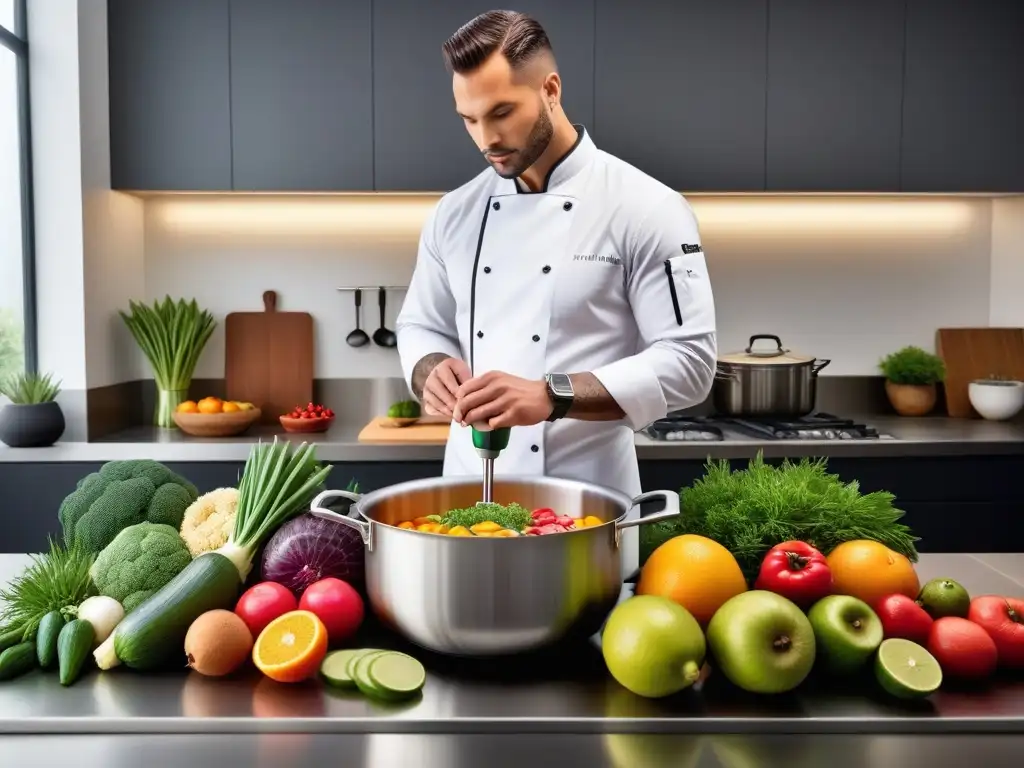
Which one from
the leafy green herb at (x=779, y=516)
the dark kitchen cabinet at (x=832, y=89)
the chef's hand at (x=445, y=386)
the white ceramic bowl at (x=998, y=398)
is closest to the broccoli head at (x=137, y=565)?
the chef's hand at (x=445, y=386)

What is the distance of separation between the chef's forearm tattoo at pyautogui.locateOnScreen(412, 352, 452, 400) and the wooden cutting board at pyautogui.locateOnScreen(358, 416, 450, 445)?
1269mm

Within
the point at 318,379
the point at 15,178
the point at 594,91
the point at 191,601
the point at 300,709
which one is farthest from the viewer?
the point at 318,379

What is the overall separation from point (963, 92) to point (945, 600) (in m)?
2.76

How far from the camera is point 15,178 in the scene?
3045 mm

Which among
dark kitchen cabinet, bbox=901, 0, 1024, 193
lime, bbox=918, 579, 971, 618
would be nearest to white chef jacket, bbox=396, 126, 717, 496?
lime, bbox=918, 579, 971, 618

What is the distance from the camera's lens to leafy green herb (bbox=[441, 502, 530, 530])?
110 cm

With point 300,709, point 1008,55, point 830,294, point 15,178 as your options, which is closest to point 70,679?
point 300,709

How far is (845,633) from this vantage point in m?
1.01

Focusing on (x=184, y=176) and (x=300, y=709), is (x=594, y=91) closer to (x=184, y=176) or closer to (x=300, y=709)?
(x=184, y=176)

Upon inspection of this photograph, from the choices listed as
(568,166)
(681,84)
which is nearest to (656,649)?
(568,166)

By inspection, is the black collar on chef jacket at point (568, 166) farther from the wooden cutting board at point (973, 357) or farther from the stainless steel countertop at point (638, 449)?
the wooden cutting board at point (973, 357)

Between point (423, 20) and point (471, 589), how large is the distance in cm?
267

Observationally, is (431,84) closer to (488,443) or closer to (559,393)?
(559,393)

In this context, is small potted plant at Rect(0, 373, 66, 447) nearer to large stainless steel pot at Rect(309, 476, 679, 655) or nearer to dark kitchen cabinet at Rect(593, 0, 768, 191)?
dark kitchen cabinet at Rect(593, 0, 768, 191)
